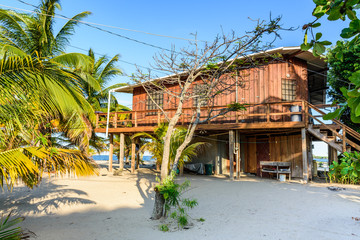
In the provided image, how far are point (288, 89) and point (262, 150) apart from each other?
4.06 meters

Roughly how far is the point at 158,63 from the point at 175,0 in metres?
6.76

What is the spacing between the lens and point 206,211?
23.9 ft

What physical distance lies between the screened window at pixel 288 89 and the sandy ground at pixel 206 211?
201 inches

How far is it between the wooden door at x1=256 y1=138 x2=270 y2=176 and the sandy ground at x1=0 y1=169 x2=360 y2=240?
507 cm

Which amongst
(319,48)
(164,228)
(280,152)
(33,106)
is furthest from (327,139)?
(319,48)

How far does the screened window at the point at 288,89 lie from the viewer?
13.7 m

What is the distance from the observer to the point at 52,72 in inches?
174

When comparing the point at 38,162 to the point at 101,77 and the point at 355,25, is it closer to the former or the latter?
the point at 355,25

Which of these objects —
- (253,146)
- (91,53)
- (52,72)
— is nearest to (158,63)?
(52,72)

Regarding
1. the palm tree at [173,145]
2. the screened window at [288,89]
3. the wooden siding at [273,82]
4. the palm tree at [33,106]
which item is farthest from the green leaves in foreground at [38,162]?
the screened window at [288,89]

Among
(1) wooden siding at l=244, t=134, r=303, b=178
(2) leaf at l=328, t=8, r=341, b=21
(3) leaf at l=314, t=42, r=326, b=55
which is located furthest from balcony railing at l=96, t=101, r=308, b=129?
(2) leaf at l=328, t=8, r=341, b=21

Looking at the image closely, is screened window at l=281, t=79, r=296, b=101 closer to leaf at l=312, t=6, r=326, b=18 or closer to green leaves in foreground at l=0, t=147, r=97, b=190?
green leaves in foreground at l=0, t=147, r=97, b=190

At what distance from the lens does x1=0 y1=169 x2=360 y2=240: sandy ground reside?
561 cm

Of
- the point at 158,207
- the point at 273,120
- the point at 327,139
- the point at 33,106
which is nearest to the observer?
the point at 33,106
